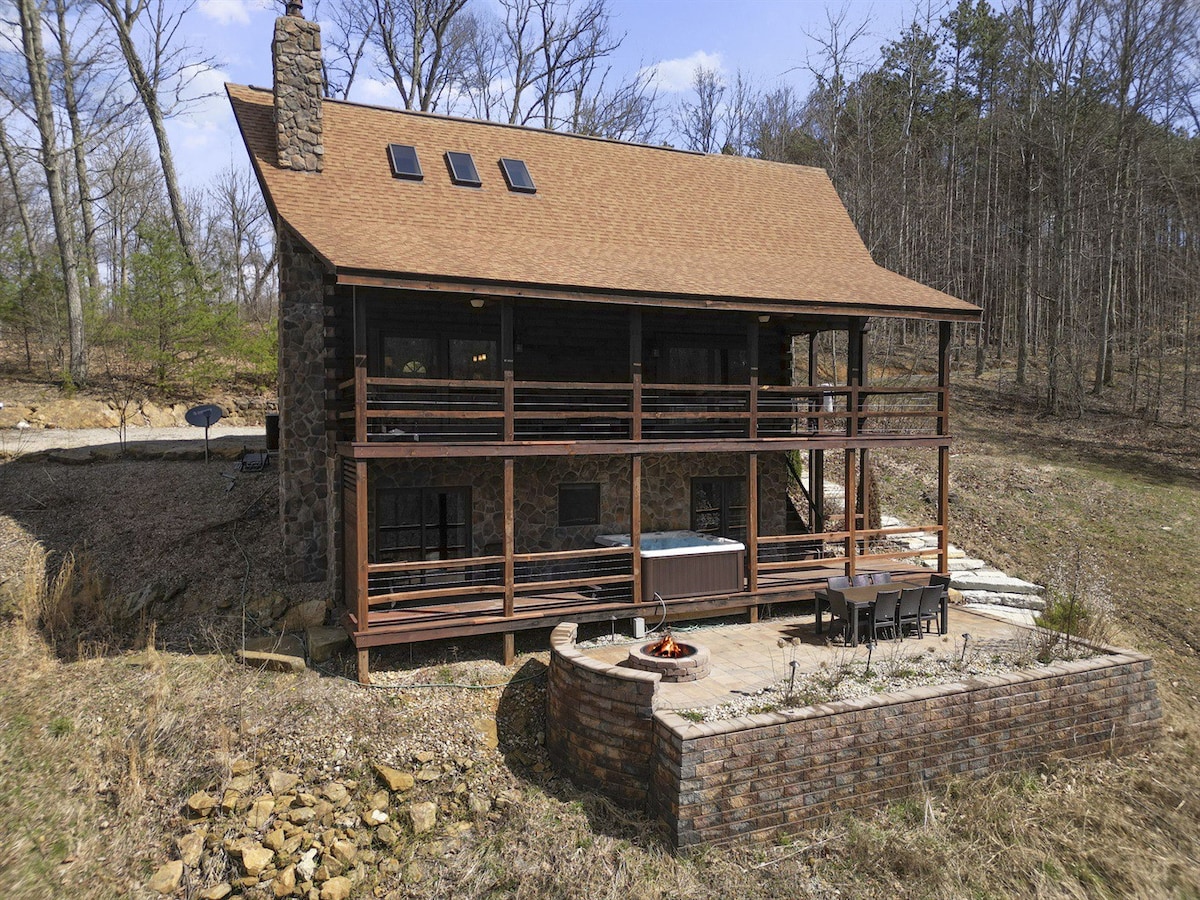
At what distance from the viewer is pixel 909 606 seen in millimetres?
10586

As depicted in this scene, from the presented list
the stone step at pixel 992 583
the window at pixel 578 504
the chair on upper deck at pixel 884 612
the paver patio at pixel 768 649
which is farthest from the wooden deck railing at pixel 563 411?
the paver patio at pixel 768 649

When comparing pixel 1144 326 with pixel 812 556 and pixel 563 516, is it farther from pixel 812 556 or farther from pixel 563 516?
pixel 563 516

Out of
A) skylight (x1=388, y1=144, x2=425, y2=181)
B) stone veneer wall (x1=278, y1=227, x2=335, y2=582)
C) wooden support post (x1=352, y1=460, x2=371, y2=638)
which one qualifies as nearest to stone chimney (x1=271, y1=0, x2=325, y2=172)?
skylight (x1=388, y1=144, x2=425, y2=181)

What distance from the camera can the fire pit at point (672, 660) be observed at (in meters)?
8.93

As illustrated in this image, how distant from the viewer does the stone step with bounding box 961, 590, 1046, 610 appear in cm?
1299

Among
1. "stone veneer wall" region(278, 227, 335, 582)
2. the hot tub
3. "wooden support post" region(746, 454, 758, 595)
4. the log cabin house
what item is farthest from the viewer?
"wooden support post" region(746, 454, 758, 595)

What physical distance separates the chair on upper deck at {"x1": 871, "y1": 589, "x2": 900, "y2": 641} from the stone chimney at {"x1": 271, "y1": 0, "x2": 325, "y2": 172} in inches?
440

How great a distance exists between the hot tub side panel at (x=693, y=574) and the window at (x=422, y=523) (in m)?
3.07

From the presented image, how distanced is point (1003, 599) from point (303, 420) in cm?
1245

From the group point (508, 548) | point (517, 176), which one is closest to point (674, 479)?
point (508, 548)

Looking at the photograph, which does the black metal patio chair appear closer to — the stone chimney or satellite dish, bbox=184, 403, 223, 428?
the stone chimney

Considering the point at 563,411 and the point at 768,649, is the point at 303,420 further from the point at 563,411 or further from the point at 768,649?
the point at 768,649

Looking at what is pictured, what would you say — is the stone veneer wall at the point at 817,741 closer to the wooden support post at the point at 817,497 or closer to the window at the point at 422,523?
the window at the point at 422,523

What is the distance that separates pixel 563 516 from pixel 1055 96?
2472 centimetres
